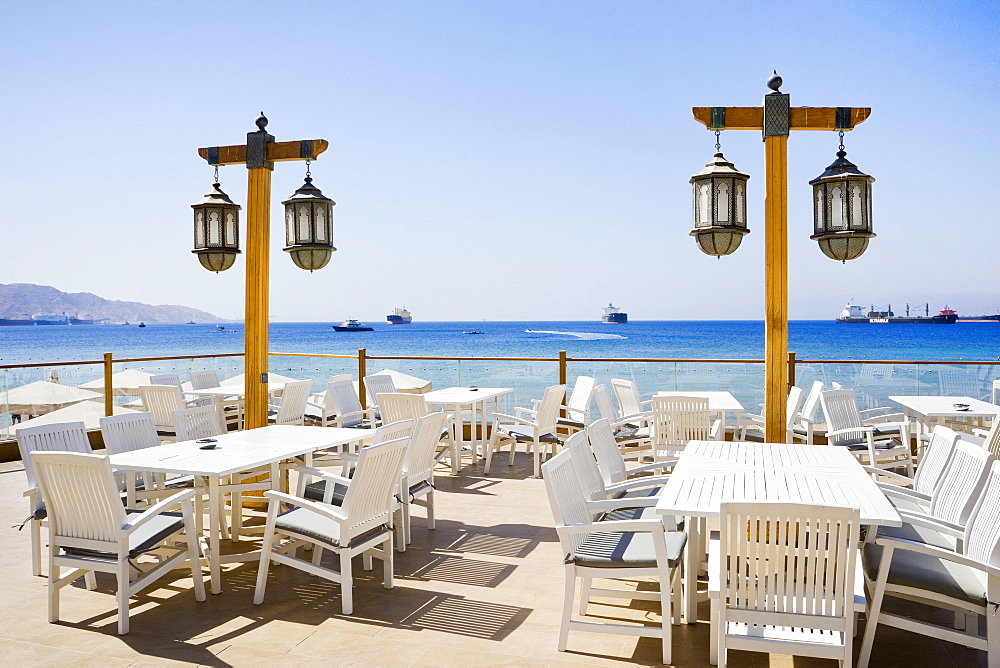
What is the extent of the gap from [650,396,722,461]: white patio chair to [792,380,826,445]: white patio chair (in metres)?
1.61

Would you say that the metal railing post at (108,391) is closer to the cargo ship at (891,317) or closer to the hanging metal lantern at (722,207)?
the hanging metal lantern at (722,207)

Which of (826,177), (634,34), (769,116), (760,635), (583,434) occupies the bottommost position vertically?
(760,635)

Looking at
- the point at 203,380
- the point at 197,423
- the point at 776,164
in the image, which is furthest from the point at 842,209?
the point at 203,380

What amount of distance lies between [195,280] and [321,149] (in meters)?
60.8

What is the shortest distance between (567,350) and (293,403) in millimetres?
44238

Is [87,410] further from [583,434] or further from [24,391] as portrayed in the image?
[583,434]

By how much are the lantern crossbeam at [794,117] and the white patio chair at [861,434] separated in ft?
9.26

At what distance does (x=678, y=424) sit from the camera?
644 cm

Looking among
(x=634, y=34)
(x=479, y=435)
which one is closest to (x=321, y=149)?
(x=479, y=435)

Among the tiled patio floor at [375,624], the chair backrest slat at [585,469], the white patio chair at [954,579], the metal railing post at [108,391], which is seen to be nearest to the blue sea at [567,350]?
the metal railing post at [108,391]

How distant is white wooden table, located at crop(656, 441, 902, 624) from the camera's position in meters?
3.13

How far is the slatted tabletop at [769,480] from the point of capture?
10.3 ft

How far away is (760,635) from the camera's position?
268cm

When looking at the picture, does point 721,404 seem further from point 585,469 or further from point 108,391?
point 108,391
